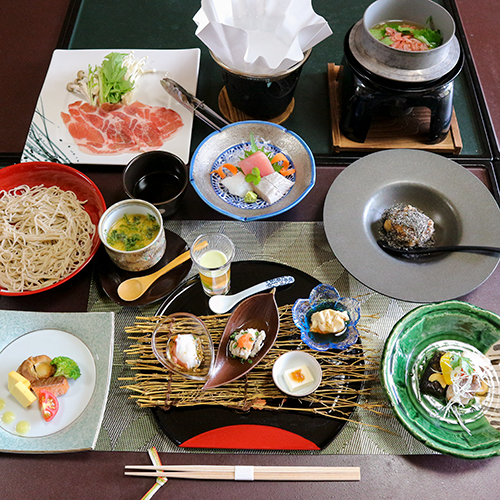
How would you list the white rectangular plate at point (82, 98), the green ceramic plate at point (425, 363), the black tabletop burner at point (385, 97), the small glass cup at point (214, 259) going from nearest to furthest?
the green ceramic plate at point (425, 363) → the small glass cup at point (214, 259) → the black tabletop burner at point (385, 97) → the white rectangular plate at point (82, 98)

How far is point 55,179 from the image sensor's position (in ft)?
5.58

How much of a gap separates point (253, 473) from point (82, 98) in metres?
1.69

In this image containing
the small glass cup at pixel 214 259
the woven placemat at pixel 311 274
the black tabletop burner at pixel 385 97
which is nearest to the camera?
the woven placemat at pixel 311 274

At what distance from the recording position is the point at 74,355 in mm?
1358

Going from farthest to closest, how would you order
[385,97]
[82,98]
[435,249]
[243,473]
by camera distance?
[82,98]
[385,97]
[435,249]
[243,473]

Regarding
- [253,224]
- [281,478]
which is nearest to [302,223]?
[253,224]

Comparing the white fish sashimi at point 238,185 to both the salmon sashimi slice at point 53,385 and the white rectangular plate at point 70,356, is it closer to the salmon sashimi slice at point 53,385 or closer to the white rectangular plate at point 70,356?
the white rectangular plate at point 70,356

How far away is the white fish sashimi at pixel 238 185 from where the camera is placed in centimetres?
167

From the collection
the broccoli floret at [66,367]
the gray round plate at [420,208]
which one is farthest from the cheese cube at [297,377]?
the broccoli floret at [66,367]

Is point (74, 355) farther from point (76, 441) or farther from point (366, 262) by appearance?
point (366, 262)

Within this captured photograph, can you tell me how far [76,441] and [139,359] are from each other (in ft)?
0.92

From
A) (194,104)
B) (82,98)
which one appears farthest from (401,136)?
(82,98)

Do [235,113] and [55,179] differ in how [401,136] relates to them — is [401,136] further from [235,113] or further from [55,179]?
[55,179]

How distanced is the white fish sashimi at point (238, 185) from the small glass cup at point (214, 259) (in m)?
0.25
